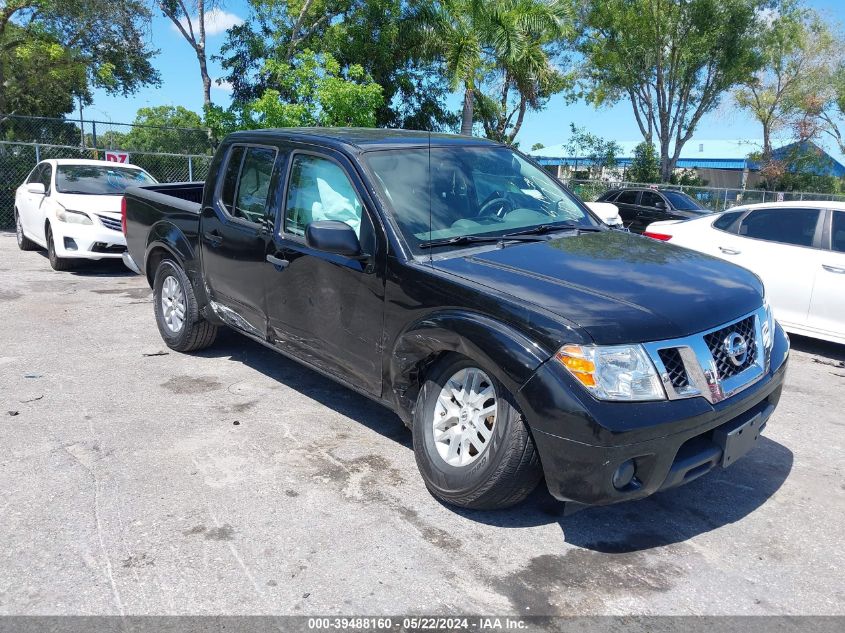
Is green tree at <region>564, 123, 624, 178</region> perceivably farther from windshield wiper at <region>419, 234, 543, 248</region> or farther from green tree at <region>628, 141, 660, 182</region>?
windshield wiper at <region>419, 234, 543, 248</region>

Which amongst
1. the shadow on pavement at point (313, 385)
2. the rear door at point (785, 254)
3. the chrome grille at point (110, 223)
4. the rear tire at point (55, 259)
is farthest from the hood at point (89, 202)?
the rear door at point (785, 254)

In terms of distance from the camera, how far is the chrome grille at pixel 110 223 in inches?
401

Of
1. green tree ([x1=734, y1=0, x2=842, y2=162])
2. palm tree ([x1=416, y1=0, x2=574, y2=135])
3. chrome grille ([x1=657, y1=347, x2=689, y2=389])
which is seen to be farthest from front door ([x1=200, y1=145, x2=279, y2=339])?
green tree ([x1=734, y1=0, x2=842, y2=162])

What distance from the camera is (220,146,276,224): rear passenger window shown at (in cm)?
507

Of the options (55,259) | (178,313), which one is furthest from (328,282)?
(55,259)

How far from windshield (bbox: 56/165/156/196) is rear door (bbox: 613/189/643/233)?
12.3 meters

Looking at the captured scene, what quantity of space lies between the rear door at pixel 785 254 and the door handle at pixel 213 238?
5.32m

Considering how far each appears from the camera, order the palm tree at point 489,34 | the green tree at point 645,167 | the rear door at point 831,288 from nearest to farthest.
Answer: the rear door at point 831,288 < the palm tree at point 489,34 < the green tree at point 645,167

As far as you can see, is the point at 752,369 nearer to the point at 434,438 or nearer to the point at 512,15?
the point at 434,438

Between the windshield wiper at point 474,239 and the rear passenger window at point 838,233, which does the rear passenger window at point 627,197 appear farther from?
the windshield wiper at point 474,239

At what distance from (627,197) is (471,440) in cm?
1717

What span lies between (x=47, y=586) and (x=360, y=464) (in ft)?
5.81

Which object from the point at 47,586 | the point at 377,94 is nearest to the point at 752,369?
the point at 47,586

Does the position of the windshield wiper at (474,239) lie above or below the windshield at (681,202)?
below
